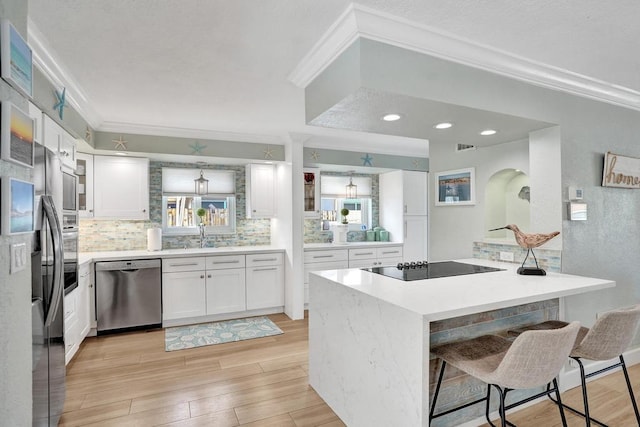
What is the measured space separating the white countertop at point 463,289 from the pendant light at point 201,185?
2.94 m

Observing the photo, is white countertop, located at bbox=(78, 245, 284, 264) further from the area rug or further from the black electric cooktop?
the black electric cooktop

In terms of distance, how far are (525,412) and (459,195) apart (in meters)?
1.86

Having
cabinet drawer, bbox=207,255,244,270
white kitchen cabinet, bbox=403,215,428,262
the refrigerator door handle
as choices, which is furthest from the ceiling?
white kitchen cabinet, bbox=403,215,428,262

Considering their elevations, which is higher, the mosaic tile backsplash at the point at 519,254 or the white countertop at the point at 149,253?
the mosaic tile backsplash at the point at 519,254

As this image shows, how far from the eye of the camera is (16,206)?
1322mm

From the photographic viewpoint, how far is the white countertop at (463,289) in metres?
1.68

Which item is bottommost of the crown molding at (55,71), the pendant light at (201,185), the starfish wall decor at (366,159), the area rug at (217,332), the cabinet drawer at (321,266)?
the area rug at (217,332)

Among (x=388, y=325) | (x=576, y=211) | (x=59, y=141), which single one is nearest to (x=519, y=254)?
(x=576, y=211)

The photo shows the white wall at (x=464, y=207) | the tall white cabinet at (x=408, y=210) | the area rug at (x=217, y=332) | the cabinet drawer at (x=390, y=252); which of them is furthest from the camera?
the tall white cabinet at (x=408, y=210)

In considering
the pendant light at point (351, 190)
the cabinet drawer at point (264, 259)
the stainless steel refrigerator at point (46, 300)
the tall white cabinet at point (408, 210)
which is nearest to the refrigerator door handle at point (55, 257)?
the stainless steel refrigerator at point (46, 300)

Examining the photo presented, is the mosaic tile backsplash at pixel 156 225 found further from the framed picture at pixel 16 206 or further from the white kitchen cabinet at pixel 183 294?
the framed picture at pixel 16 206

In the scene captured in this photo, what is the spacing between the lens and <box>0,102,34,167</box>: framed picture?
122 cm

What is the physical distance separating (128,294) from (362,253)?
10.0ft

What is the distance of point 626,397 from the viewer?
2488 millimetres
